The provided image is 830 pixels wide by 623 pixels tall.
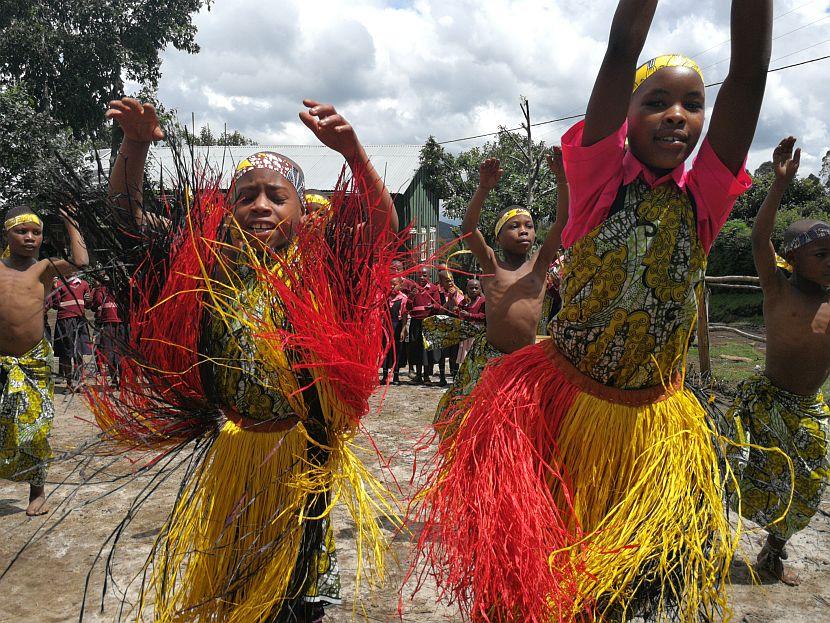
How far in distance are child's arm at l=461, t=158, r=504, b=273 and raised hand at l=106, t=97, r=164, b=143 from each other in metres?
1.47

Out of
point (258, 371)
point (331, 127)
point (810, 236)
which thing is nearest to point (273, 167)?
point (331, 127)

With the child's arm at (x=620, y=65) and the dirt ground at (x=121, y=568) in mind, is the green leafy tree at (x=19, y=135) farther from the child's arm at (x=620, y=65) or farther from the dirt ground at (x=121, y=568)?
the child's arm at (x=620, y=65)

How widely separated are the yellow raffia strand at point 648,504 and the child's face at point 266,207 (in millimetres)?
1286

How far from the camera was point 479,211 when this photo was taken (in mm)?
4164

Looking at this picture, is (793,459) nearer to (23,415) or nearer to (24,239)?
(23,415)

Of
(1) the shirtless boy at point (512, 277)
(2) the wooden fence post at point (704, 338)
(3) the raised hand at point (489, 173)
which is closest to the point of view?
(3) the raised hand at point (489, 173)

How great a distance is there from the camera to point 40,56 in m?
17.5

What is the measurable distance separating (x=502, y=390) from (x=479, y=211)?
204 cm

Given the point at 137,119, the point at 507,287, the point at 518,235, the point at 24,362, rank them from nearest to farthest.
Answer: the point at 137,119, the point at 507,287, the point at 518,235, the point at 24,362

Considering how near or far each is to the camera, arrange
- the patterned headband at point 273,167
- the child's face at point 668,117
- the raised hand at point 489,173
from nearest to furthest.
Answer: the child's face at point 668,117, the patterned headband at point 273,167, the raised hand at point 489,173

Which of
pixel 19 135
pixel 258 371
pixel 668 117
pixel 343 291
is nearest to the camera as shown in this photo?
pixel 668 117

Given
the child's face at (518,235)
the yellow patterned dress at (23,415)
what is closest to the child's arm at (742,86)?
the child's face at (518,235)

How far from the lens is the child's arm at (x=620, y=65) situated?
2.03 meters

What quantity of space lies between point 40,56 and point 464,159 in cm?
1538
